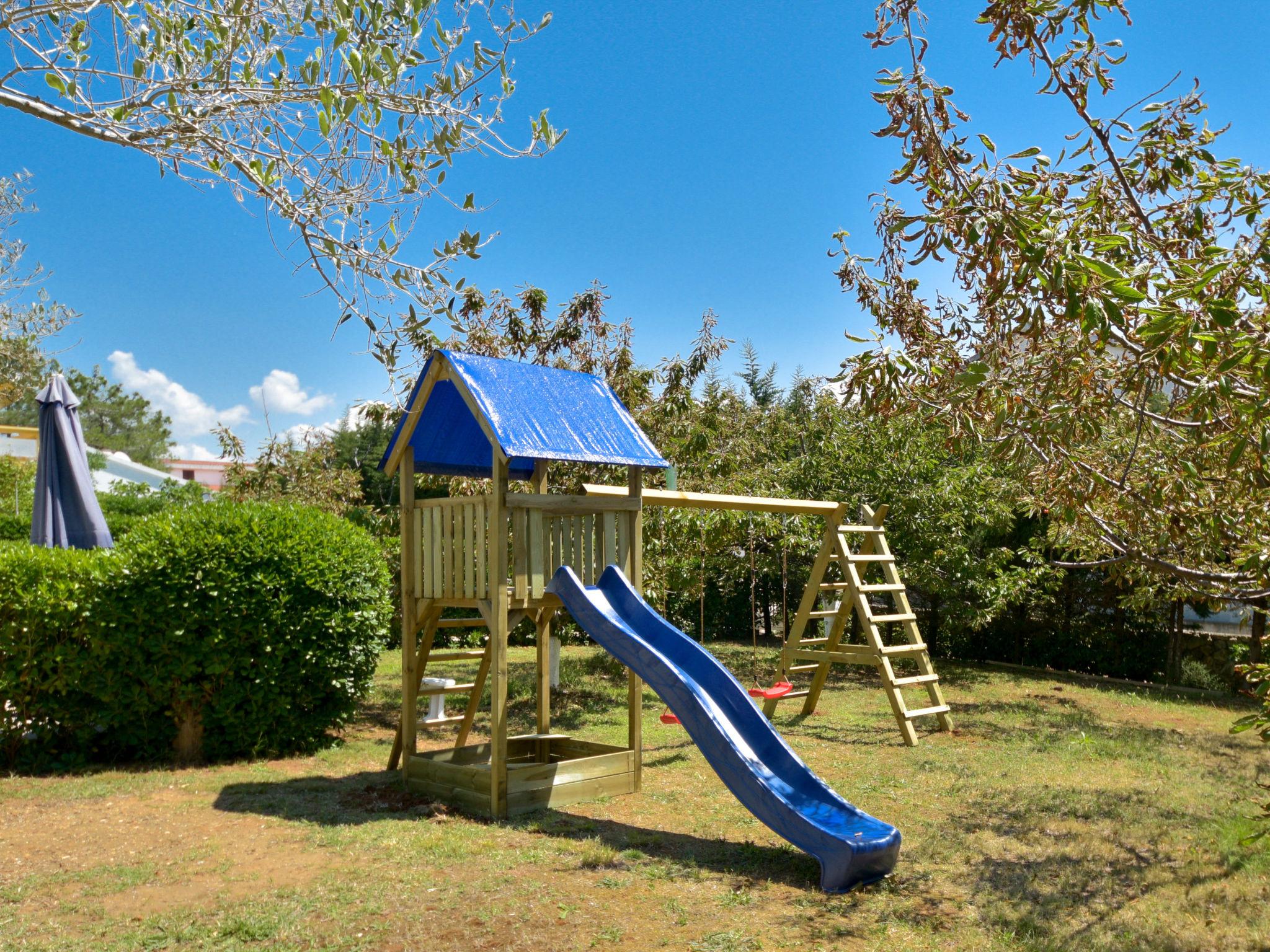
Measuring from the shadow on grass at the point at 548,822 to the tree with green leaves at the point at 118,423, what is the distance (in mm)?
49698

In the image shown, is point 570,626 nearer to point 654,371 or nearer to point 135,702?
point 654,371

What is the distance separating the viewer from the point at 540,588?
6.95m

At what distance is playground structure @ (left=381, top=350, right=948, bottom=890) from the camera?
5.89m

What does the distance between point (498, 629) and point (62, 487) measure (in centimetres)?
529

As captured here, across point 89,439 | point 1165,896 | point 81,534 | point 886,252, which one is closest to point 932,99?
point 886,252

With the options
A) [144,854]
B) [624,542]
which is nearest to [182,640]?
[144,854]

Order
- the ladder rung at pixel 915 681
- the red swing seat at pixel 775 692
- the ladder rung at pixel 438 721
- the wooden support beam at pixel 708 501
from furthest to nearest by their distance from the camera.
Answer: the ladder rung at pixel 915 681, the red swing seat at pixel 775 692, the ladder rung at pixel 438 721, the wooden support beam at pixel 708 501

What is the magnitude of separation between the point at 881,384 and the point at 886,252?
200 cm

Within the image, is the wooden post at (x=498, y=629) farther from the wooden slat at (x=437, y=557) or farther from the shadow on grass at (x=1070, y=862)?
the shadow on grass at (x=1070, y=862)

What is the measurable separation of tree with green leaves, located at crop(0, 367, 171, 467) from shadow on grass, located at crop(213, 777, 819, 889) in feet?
163

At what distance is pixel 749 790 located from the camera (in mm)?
5523

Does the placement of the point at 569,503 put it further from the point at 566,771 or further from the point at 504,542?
the point at 566,771

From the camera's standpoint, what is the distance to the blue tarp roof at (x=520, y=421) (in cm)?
682

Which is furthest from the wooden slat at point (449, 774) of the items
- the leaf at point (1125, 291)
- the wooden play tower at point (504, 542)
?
the leaf at point (1125, 291)
